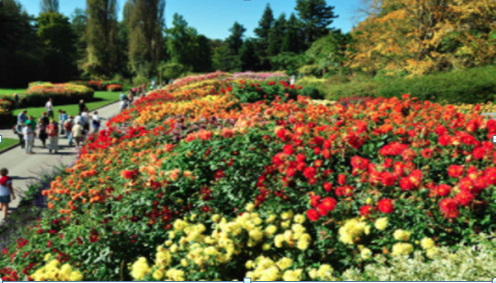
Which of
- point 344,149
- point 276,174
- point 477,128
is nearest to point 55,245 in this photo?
point 276,174

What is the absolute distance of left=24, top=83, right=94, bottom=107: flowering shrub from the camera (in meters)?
20.5

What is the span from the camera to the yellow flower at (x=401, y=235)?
2.35 metres

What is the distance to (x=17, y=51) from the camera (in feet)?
28.2

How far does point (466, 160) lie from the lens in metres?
3.10

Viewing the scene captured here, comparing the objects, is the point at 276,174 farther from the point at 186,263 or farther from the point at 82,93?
the point at 82,93

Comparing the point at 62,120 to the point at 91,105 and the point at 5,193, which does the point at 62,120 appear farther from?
the point at 91,105

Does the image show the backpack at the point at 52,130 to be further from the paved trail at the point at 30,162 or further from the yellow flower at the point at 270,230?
the yellow flower at the point at 270,230

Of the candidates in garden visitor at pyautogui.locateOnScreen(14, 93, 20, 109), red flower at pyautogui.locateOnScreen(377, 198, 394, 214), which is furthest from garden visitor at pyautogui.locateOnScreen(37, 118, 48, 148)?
red flower at pyautogui.locateOnScreen(377, 198, 394, 214)

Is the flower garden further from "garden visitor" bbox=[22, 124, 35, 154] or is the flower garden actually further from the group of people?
"garden visitor" bbox=[22, 124, 35, 154]

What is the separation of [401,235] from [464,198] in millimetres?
488

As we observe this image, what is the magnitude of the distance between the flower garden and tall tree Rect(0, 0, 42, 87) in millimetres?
5001

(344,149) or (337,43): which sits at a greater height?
(337,43)

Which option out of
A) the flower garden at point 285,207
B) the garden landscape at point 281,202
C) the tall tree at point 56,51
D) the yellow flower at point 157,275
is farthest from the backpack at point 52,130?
the yellow flower at point 157,275

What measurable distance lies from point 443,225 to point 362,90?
38.0ft
